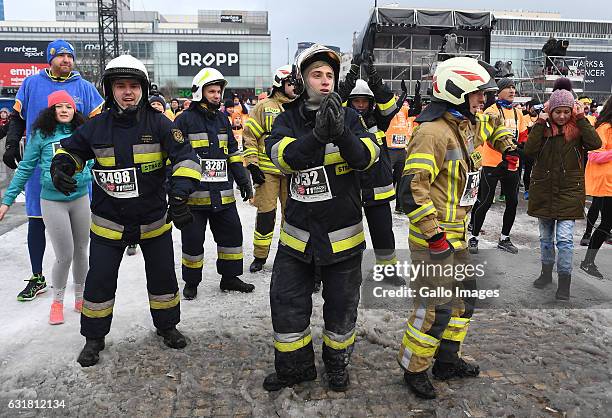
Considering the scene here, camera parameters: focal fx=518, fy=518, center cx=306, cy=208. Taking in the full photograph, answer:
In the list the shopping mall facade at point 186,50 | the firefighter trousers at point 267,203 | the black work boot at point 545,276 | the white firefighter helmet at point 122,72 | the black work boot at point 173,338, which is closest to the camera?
the white firefighter helmet at point 122,72

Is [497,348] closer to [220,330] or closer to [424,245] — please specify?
[424,245]

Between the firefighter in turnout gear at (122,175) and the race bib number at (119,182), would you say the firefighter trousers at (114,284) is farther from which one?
the race bib number at (119,182)

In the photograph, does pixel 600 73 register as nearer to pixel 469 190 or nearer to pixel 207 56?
pixel 207 56

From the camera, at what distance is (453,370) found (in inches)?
138

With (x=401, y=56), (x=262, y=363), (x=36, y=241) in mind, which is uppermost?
(x=401, y=56)

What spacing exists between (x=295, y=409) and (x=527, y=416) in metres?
1.39

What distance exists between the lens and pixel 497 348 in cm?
398

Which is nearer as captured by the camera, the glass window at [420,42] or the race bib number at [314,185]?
the race bib number at [314,185]


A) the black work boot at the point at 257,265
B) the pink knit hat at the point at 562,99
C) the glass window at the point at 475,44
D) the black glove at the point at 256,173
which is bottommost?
the black work boot at the point at 257,265

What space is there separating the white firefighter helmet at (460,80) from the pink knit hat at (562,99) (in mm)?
2095

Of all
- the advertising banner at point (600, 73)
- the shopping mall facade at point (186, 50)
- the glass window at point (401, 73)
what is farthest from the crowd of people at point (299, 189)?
the advertising banner at point (600, 73)

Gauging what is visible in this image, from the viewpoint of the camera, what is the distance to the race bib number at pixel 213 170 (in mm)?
5062

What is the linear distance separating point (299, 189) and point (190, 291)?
236cm

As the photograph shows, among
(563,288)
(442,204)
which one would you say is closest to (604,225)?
(563,288)
